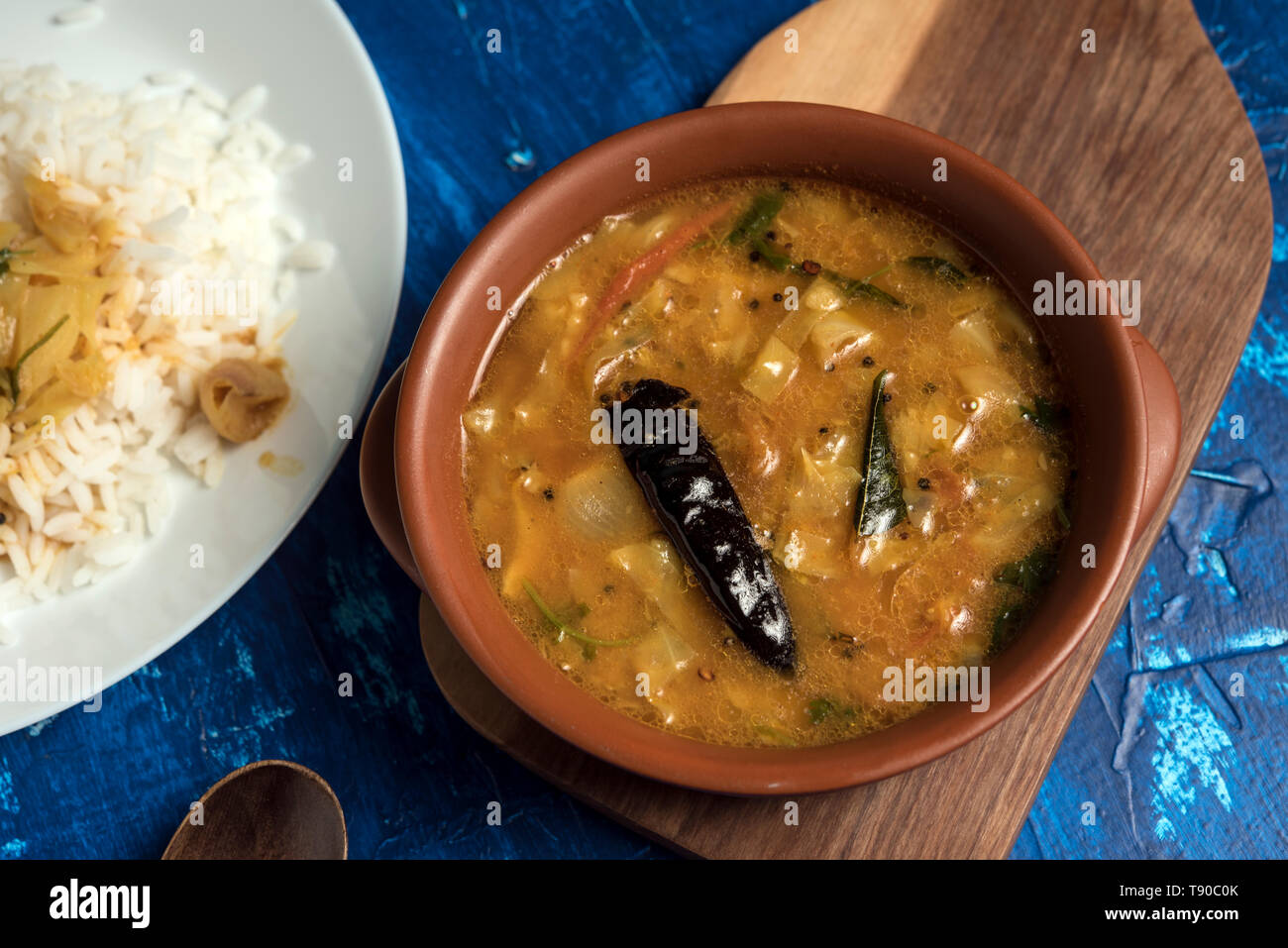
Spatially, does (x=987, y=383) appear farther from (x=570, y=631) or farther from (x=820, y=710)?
(x=570, y=631)

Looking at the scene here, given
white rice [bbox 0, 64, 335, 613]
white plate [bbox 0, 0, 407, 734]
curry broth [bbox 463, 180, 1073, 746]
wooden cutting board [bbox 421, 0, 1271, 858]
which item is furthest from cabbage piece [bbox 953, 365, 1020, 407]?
white rice [bbox 0, 64, 335, 613]

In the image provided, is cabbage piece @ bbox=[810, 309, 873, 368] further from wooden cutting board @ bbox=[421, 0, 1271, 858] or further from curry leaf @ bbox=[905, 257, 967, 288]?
wooden cutting board @ bbox=[421, 0, 1271, 858]

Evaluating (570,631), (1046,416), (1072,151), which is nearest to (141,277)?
(570,631)

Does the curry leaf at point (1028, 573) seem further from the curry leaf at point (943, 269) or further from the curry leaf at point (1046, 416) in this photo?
the curry leaf at point (943, 269)

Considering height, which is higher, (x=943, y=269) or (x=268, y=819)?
(x=943, y=269)

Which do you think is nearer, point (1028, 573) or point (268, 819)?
point (1028, 573)

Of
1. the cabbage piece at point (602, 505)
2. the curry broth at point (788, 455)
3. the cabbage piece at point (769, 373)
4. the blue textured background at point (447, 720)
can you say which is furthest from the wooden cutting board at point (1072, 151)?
the cabbage piece at point (769, 373)
